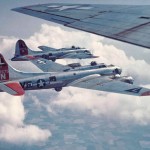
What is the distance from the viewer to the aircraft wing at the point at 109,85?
109 ft

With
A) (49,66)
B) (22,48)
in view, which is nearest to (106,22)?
(49,66)

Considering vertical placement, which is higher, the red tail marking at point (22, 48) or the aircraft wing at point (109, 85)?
the red tail marking at point (22, 48)

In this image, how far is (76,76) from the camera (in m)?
46.9

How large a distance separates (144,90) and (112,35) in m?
25.0

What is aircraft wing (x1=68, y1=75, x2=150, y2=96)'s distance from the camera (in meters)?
33.1

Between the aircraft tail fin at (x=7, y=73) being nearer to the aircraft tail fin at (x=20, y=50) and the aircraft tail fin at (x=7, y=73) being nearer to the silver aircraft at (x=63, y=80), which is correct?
the silver aircraft at (x=63, y=80)

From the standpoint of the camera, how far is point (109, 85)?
39281 millimetres

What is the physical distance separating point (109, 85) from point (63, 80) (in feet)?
30.4

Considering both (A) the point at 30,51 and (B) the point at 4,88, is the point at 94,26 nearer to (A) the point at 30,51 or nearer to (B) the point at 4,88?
(B) the point at 4,88

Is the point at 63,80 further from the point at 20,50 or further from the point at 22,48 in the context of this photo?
the point at 22,48

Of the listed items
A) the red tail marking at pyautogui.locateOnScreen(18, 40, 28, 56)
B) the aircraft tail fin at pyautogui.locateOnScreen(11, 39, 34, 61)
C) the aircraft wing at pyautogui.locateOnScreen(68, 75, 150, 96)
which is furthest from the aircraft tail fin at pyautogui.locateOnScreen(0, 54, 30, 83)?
the red tail marking at pyautogui.locateOnScreen(18, 40, 28, 56)

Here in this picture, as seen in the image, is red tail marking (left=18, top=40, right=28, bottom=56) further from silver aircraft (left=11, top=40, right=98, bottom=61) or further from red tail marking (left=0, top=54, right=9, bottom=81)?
red tail marking (left=0, top=54, right=9, bottom=81)

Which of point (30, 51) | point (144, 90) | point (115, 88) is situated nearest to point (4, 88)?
point (115, 88)

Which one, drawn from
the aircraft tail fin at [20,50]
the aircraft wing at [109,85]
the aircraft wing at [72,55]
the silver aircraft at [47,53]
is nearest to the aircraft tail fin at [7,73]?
the aircraft wing at [109,85]
